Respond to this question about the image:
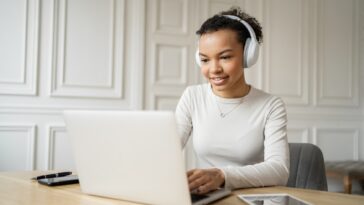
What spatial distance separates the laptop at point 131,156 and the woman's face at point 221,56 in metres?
0.59

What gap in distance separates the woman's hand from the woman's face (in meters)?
0.51

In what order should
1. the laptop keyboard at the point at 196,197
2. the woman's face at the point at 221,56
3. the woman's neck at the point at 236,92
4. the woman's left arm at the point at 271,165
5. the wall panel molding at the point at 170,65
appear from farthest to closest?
the wall panel molding at the point at 170,65, the woman's neck at the point at 236,92, the woman's face at the point at 221,56, the woman's left arm at the point at 271,165, the laptop keyboard at the point at 196,197

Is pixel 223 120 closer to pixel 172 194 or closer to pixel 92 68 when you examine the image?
pixel 172 194

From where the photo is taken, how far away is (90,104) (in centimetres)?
291

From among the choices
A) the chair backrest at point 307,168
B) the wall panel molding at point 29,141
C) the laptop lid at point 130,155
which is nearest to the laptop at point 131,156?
the laptop lid at point 130,155

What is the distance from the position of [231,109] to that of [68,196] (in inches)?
31.5

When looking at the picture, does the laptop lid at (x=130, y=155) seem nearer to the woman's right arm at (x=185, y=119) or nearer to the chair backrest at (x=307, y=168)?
the woman's right arm at (x=185, y=119)

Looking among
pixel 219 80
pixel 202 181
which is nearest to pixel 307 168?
pixel 219 80

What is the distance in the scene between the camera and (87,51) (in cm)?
291

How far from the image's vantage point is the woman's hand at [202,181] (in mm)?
1021

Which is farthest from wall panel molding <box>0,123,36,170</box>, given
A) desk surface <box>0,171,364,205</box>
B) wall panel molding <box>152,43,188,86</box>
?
desk surface <box>0,171,364,205</box>

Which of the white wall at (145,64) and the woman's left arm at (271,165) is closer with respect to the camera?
the woman's left arm at (271,165)

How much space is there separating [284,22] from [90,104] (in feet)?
5.74

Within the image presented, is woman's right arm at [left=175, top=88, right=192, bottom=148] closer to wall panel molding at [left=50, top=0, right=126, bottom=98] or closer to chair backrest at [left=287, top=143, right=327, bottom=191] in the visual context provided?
chair backrest at [left=287, top=143, right=327, bottom=191]
